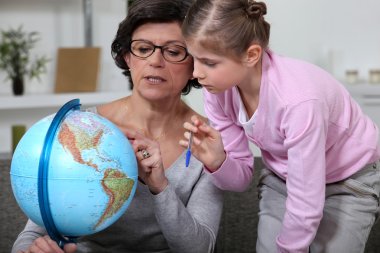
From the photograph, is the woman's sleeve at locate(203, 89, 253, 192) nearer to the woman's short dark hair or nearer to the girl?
the girl

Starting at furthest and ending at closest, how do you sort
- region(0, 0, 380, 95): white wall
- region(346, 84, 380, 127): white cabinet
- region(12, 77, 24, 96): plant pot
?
region(0, 0, 380, 95): white wall
region(12, 77, 24, 96): plant pot
region(346, 84, 380, 127): white cabinet

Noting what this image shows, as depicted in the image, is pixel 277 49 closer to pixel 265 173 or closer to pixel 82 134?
pixel 265 173

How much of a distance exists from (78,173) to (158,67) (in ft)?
1.75

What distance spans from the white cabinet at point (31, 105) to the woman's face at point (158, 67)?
272cm

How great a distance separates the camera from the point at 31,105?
470cm

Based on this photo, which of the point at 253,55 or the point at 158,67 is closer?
the point at 253,55

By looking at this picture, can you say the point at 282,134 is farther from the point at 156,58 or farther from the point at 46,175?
the point at 46,175

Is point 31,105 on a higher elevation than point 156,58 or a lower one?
lower

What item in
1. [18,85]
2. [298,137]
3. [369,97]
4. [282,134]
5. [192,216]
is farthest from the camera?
[18,85]

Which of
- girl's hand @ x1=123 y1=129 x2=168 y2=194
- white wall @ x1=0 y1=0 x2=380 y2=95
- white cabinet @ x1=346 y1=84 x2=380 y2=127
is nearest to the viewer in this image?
girl's hand @ x1=123 y1=129 x2=168 y2=194

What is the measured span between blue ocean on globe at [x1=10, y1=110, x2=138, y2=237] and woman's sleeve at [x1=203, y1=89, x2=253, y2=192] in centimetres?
42

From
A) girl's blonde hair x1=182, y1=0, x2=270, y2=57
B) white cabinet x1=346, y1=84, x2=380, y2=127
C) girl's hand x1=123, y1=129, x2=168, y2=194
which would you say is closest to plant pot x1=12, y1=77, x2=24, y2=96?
white cabinet x1=346, y1=84, x2=380, y2=127

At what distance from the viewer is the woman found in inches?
73.1

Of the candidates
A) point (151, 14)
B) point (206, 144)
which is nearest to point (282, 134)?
point (206, 144)
